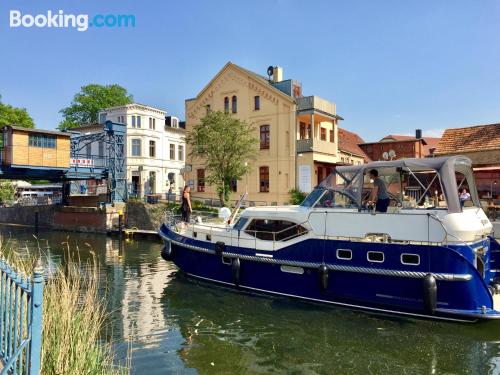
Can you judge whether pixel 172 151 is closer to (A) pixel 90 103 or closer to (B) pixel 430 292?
(A) pixel 90 103

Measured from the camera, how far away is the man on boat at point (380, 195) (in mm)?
10461

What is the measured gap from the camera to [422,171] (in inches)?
427

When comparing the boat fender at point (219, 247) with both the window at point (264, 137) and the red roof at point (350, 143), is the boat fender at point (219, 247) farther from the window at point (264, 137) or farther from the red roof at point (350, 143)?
the red roof at point (350, 143)

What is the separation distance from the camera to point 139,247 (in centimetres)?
2434

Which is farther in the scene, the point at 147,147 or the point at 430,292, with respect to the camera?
the point at 147,147

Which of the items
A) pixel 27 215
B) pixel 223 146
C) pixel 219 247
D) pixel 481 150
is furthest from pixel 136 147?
pixel 219 247

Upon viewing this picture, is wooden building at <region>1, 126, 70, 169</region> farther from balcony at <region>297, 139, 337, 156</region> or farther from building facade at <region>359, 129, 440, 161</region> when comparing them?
building facade at <region>359, 129, 440, 161</region>

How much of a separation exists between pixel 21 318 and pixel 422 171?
32.5 feet

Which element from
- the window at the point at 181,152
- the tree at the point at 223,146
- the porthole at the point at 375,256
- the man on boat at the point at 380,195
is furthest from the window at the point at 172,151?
the porthole at the point at 375,256

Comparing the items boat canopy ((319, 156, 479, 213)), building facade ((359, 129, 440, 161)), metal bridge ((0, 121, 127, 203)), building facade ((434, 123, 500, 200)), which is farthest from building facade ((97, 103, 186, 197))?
boat canopy ((319, 156, 479, 213))

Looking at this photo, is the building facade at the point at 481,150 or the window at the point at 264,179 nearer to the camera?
the building facade at the point at 481,150

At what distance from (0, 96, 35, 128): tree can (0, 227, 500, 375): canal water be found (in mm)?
45432

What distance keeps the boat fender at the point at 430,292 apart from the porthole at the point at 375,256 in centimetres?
117

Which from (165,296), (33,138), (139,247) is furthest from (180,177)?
(165,296)
